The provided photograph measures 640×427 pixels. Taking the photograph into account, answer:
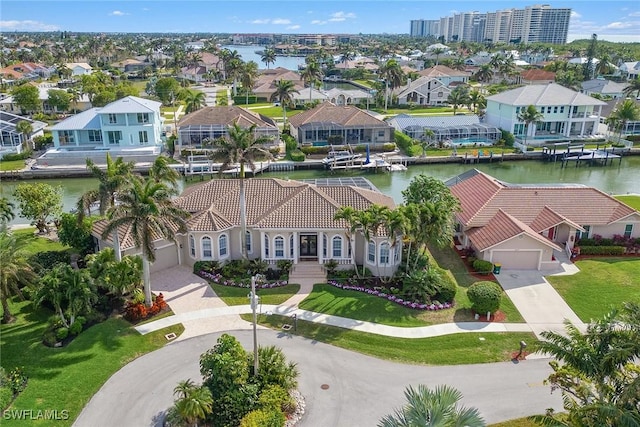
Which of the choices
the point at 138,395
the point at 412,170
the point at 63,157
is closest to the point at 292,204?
the point at 138,395

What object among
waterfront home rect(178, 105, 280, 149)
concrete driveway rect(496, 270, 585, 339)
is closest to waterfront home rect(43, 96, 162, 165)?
waterfront home rect(178, 105, 280, 149)

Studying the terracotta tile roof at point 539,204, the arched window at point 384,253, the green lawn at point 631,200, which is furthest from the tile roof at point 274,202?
the green lawn at point 631,200

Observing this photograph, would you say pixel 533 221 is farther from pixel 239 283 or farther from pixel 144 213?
pixel 144 213

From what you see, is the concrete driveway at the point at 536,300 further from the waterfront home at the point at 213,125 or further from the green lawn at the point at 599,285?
the waterfront home at the point at 213,125

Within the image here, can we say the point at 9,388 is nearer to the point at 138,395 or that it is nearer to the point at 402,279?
the point at 138,395

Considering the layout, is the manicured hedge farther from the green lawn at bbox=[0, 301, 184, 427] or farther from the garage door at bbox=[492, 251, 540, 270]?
the green lawn at bbox=[0, 301, 184, 427]

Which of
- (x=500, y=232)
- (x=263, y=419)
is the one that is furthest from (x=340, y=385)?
(x=500, y=232)

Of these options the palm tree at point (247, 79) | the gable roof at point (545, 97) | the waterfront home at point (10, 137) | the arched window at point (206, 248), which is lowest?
the arched window at point (206, 248)
